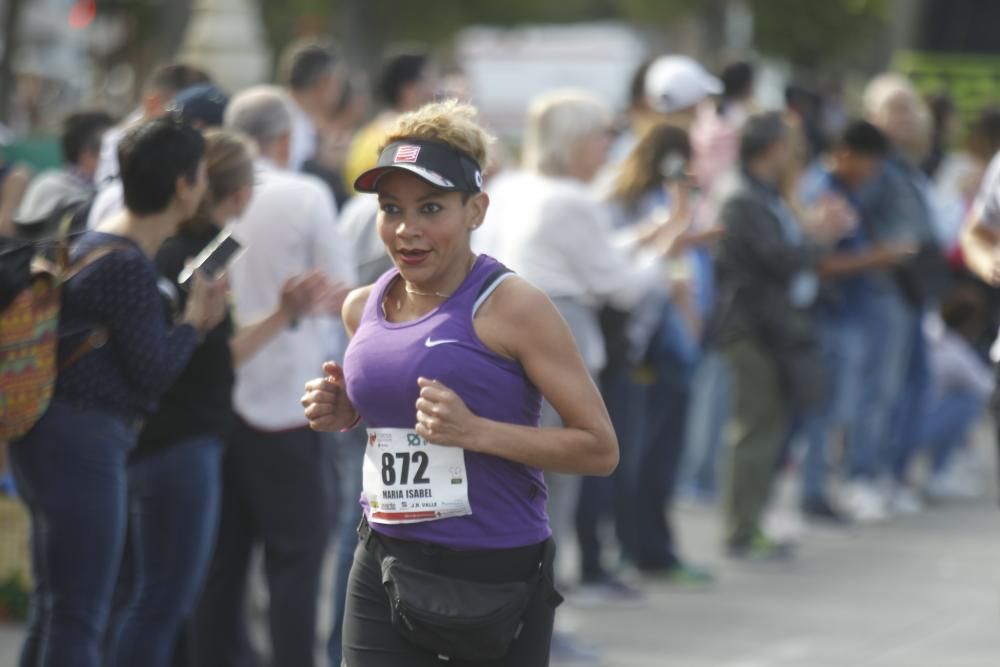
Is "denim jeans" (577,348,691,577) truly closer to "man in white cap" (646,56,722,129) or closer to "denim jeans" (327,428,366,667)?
"man in white cap" (646,56,722,129)

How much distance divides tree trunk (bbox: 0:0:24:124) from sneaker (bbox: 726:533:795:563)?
20.8 m

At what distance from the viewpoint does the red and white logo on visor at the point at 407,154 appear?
14.1ft

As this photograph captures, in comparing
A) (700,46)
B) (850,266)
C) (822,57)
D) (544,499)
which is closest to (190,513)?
(544,499)

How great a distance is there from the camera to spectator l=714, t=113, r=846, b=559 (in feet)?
30.7

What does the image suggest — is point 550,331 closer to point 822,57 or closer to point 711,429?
point 711,429

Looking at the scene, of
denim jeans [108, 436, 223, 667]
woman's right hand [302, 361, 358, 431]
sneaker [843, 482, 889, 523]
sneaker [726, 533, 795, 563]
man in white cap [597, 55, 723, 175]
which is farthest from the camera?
sneaker [843, 482, 889, 523]

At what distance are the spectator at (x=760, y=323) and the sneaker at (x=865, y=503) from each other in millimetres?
1340

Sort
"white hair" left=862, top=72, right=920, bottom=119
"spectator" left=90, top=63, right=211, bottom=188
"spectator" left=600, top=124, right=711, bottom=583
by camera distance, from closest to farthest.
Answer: "spectator" left=90, top=63, right=211, bottom=188 → "spectator" left=600, top=124, right=711, bottom=583 → "white hair" left=862, top=72, right=920, bottom=119

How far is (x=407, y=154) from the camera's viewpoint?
4.32 metres

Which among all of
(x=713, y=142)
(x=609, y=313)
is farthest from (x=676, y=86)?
(x=609, y=313)

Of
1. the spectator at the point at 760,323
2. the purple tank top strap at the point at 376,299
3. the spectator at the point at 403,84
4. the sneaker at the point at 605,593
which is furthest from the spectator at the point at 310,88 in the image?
the purple tank top strap at the point at 376,299

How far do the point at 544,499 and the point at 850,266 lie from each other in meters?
6.44

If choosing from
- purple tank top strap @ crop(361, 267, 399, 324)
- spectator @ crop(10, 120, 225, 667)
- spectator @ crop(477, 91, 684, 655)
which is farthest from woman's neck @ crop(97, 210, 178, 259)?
spectator @ crop(477, 91, 684, 655)

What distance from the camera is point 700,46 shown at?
42.2 m
